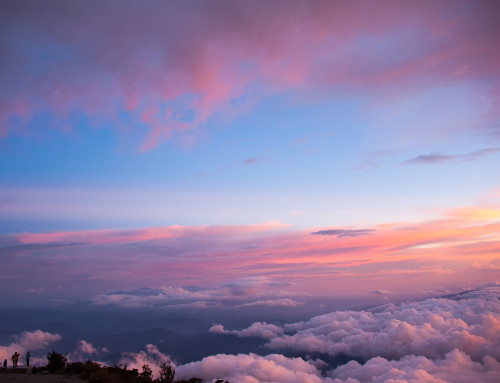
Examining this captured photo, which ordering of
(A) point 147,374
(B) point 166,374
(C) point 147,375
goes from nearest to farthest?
1. (B) point 166,374
2. (C) point 147,375
3. (A) point 147,374

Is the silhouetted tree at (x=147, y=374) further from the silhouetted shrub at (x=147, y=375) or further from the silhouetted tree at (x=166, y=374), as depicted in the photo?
the silhouetted tree at (x=166, y=374)

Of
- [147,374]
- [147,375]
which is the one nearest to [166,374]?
[147,375]

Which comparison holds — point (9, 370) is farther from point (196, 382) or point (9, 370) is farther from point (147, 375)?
point (196, 382)

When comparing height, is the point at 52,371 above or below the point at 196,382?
above

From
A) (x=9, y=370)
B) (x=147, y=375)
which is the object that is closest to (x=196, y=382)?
(x=147, y=375)

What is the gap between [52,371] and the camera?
27.8 metres

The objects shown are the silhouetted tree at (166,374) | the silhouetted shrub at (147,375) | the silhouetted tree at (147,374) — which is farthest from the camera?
the silhouetted tree at (147,374)

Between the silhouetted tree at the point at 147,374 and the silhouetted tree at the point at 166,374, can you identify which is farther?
the silhouetted tree at the point at 147,374

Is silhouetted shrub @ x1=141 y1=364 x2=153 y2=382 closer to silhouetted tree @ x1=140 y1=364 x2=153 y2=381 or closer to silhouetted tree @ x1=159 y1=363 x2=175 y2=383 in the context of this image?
silhouetted tree @ x1=140 y1=364 x2=153 y2=381

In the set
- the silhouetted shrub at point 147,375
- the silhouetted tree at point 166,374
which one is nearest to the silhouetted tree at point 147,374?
the silhouetted shrub at point 147,375

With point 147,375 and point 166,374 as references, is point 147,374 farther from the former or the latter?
point 166,374

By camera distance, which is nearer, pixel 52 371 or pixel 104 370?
pixel 104 370

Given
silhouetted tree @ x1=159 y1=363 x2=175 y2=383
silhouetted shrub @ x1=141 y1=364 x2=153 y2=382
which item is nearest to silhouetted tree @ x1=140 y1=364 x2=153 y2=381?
silhouetted shrub @ x1=141 y1=364 x2=153 y2=382

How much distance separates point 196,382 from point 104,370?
8537 millimetres
